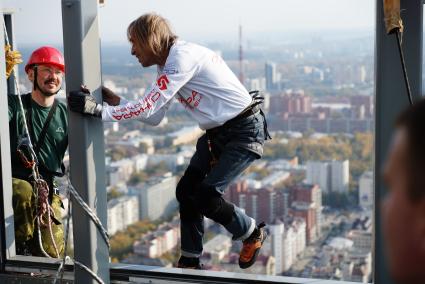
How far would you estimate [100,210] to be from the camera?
2.99 m

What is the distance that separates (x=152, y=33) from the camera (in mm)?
3355

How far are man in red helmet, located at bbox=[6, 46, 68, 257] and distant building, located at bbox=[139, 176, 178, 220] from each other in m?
31.4

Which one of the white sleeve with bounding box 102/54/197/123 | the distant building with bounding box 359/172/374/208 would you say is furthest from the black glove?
the distant building with bounding box 359/172/374/208

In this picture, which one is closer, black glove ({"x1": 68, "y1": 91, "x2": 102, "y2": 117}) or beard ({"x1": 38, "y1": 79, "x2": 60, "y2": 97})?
black glove ({"x1": 68, "y1": 91, "x2": 102, "y2": 117})

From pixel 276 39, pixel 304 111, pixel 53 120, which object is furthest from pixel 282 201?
pixel 53 120

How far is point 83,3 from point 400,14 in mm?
1140

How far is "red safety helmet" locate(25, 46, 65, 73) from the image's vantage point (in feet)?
13.8

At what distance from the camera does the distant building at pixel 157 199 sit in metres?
36.3

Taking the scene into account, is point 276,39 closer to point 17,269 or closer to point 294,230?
point 294,230

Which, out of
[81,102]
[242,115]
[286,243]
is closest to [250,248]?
[242,115]

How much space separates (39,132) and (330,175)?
38.4 metres

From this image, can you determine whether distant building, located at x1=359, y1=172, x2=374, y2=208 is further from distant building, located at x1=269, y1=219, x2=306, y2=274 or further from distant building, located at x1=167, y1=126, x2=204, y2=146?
distant building, located at x1=167, y1=126, x2=204, y2=146

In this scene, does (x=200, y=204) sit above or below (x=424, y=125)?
below

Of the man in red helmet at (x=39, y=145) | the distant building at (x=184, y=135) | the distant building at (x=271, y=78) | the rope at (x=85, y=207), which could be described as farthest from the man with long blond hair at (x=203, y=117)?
the distant building at (x=271, y=78)
